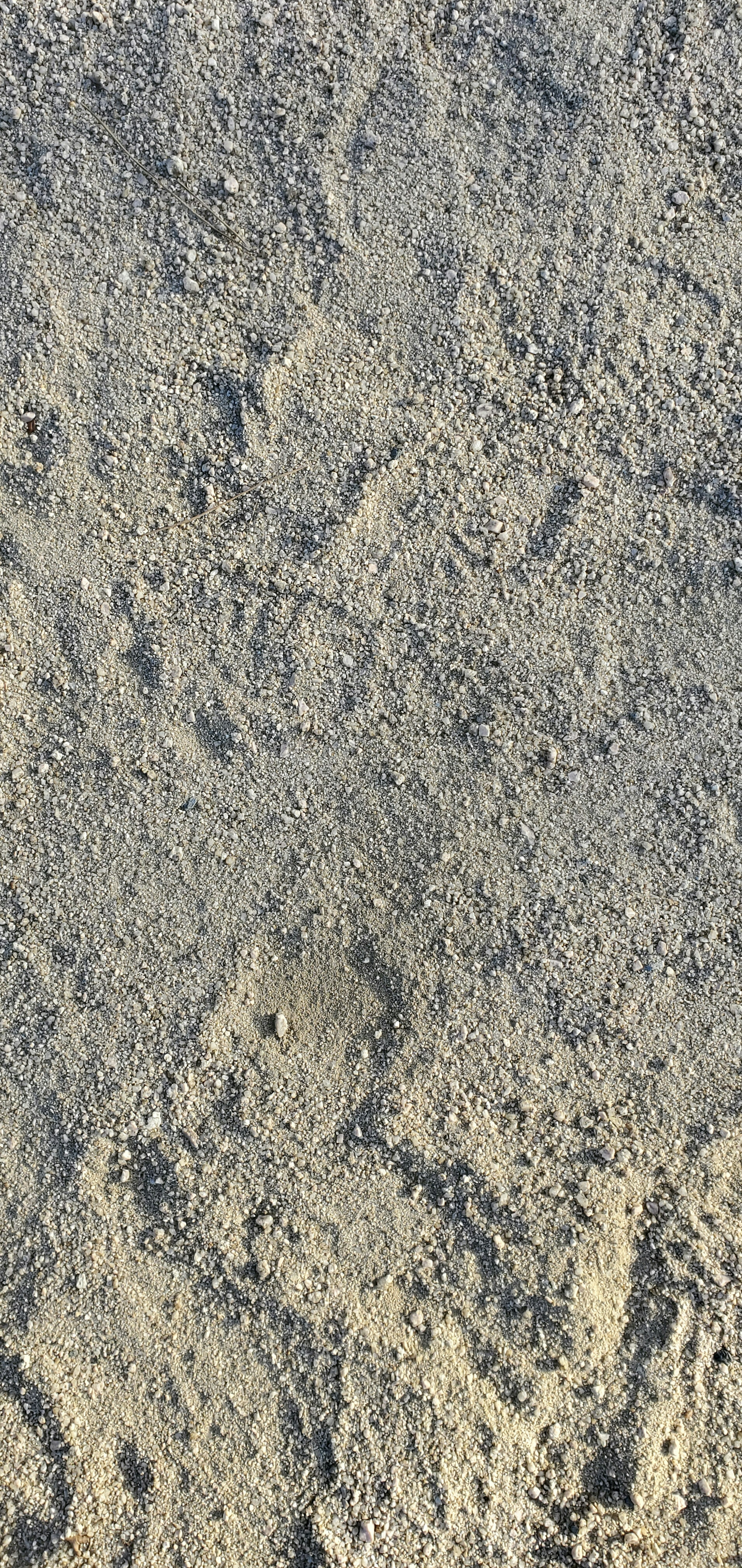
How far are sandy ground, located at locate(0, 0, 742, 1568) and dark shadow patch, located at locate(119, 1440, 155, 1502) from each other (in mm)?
91

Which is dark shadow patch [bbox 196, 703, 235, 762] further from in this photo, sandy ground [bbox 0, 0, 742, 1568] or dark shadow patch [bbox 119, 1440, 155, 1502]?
dark shadow patch [bbox 119, 1440, 155, 1502]

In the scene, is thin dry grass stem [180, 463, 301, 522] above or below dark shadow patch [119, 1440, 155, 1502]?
above

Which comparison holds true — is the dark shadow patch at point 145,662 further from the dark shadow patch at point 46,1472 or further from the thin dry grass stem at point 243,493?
the dark shadow patch at point 46,1472

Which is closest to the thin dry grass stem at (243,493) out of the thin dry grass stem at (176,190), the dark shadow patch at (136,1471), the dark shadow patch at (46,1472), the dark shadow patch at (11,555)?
the dark shadow patch at (11,555)

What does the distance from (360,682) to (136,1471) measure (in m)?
1.85

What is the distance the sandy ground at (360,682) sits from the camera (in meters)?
2.10

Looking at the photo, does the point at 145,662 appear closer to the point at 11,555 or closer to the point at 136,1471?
the point at 11,555

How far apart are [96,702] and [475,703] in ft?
3.08

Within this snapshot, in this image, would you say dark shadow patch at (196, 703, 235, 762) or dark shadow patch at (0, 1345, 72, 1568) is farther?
dark shadow patch at (196, 703, 235, 762)

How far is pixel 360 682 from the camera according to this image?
7.25ft

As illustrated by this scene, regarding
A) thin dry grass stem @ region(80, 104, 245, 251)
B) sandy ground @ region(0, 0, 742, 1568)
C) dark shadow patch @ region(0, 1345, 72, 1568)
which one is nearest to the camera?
dark shadow patch @ region(0, 1345, 72, 1568)

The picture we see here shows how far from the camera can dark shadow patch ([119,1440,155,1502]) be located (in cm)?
200

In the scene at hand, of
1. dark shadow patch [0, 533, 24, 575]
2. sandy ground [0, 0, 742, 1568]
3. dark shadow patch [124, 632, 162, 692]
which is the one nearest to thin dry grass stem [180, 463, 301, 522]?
sandy ground [0, 0, 742, 1568]

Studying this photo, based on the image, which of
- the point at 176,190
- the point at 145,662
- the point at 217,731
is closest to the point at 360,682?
the point at 217,731
